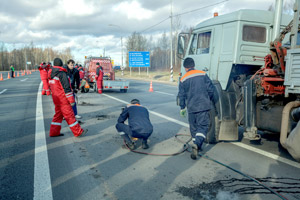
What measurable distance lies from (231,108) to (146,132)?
6.00ft

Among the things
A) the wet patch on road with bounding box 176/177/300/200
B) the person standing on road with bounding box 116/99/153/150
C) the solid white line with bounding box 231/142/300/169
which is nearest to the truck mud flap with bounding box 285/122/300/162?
the wet patch on road with bounding box 176/177/300/200

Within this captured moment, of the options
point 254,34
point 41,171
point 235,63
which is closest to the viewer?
point 41,171

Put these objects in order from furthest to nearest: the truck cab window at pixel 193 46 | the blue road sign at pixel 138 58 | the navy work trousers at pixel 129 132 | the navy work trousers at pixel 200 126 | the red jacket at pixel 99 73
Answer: the blue road sign at pixel 138 58
the red jacket at pixel 99 73
the truck cab window at pixel 193 46
the navy work trousers at pixel 129 132
the navy work trousers at pixel 200 126

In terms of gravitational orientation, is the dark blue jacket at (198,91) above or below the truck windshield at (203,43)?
below

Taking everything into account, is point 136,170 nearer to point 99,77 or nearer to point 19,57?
point 99,77

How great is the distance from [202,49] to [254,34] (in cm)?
124

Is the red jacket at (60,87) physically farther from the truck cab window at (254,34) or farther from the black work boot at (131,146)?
the truck cab window at (254,34)

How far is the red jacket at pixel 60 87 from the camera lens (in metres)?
5.61

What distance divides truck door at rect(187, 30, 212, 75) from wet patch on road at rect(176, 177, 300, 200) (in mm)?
3050

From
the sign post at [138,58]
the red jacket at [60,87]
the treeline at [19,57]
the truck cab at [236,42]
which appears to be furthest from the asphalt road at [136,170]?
the treeline at [19,57]

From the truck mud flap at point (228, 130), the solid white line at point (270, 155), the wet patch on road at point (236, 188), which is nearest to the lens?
the wet patch on road at point (236, 188)

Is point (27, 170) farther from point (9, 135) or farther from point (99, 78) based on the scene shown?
point (99, 78)

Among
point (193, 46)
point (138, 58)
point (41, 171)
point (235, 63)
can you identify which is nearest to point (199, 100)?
point (235, 63)

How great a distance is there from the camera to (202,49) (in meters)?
6.23
